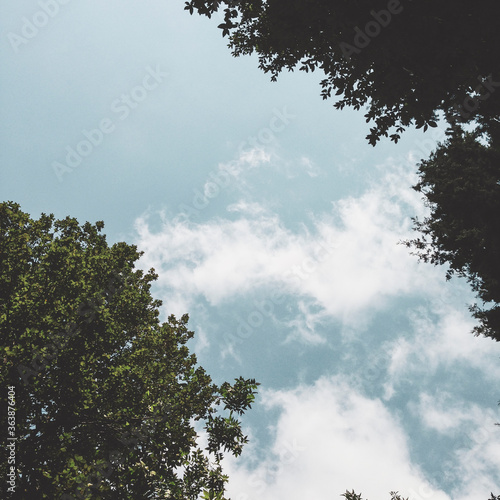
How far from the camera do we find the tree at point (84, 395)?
8812 millimetres

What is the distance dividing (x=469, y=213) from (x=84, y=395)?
2001cm

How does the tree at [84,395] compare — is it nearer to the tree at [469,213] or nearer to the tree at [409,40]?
the tree at [409,40]

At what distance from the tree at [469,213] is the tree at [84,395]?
1465 cm

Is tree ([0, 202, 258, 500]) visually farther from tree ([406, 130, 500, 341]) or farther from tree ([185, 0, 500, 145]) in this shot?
tree ([406, 130, 500, 341])

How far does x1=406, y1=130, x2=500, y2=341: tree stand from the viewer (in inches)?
652

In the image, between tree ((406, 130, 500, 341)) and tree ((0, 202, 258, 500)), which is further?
tree ((406, 130, 500, 341))

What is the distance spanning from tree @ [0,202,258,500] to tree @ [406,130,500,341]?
577 inches

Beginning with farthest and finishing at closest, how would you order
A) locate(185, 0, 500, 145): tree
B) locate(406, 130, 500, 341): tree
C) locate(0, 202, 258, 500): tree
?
locate(406, 130, 500, 341): tree < locate(0, 202, 258, 500): tree < locate(185, 0, 500, 145): tree

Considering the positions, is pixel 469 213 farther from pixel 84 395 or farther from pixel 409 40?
pixel 84 395

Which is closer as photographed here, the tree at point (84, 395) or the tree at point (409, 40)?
the tree at point (409, 40)

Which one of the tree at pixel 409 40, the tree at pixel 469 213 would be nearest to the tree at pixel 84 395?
the tree at pixel 409 40

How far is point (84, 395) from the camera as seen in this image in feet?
32.1

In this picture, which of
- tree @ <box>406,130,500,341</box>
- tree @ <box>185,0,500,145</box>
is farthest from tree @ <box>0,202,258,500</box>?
tree @ <box>406,130,500,341</box>

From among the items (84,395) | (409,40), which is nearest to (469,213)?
(409,40)
